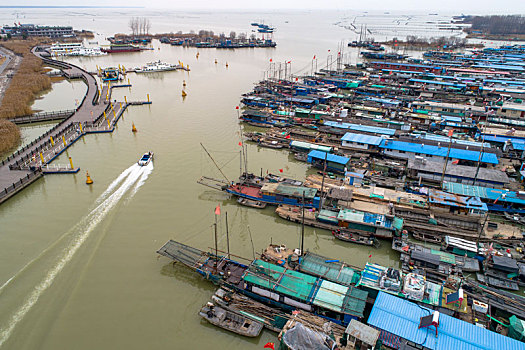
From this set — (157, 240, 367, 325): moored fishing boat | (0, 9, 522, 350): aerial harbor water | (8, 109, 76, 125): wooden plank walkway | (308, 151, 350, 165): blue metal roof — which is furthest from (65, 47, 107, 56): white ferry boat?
(157, 240, 367, 325): moored fishing boat

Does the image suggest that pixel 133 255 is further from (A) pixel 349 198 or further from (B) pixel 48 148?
(B) pixel 48 148

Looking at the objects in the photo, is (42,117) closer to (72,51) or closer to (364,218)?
(364,218)

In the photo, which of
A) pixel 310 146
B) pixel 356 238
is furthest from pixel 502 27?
pixel 356 238

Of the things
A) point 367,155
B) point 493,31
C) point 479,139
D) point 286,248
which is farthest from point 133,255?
point 493,31

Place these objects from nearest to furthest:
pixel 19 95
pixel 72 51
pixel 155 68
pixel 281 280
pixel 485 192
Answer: pixel 281 280 → pixel 485 192 → pixel 19 95 → pixel 155 68 → pixel 72 51

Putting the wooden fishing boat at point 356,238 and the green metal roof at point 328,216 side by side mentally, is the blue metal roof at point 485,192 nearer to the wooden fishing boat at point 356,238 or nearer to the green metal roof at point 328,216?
the wooden fishing boat at point 356,238

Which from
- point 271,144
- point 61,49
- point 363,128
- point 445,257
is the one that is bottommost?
point 445,257
